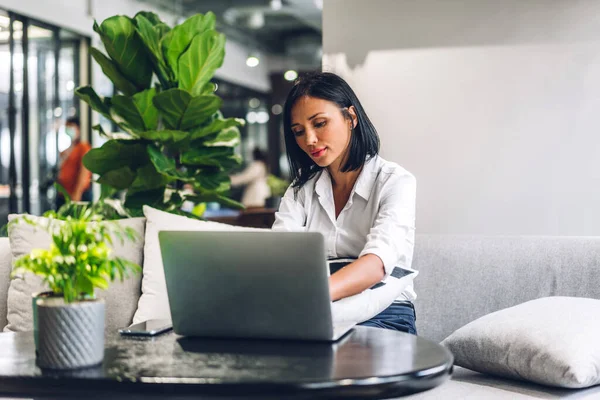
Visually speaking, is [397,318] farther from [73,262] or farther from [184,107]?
[184,107]

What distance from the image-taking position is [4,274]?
8.30 ft

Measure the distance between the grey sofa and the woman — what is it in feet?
1.01

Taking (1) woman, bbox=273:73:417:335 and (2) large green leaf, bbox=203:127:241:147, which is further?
(2) large green leaf, bbox=203:127:241:147

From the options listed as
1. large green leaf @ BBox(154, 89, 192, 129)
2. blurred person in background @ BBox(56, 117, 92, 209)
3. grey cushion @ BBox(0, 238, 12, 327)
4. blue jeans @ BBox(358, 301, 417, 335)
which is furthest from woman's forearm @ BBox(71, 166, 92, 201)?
blue jeans @ BBox(358, 301, 417, 335)

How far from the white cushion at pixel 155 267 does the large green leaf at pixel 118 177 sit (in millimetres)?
544

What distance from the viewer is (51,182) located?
289 inches

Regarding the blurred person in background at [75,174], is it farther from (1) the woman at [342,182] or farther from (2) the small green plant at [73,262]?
(2) the small green plant at [73,262]

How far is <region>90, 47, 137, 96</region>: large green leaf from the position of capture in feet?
10.00

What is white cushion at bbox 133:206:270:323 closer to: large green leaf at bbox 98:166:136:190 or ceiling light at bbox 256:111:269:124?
large green leaf at bbox 98:166:136:190

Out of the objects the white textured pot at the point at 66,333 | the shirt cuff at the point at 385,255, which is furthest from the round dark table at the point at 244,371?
the shirt cuff at the point at 385,255

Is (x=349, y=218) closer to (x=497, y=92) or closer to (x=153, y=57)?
(x=497, y=92)

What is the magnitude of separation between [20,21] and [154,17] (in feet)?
14.1

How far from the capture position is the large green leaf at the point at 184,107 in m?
2.86

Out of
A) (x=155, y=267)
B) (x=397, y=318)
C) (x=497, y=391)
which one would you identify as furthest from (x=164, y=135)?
(x=497, y=391)
